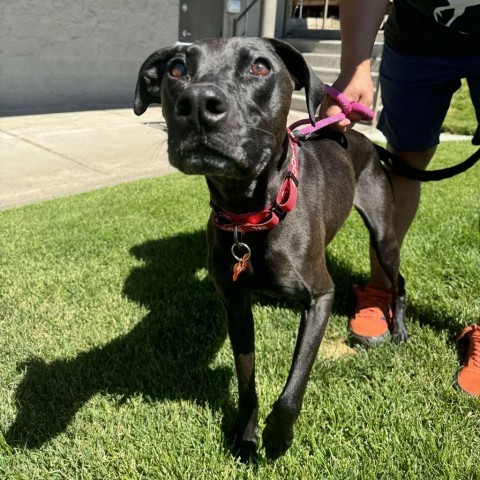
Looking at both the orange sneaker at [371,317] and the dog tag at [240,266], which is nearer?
the dog tag at [240,266]

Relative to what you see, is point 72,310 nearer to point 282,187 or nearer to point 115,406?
point 115,406

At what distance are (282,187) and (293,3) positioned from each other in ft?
49.6

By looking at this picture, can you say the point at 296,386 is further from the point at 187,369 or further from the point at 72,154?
the point at 72,154

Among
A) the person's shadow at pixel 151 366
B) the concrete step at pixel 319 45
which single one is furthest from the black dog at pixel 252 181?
the concrete step at pixel 319 45

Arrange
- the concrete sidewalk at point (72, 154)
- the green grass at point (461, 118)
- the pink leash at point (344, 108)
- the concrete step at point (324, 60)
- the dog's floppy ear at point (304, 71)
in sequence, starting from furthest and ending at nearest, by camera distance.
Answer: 1. the concrete step at point (324, 60)
2. the green grass at point (461, 118)
3. the concrete sidewalk at point (72, 154)
4. the pink leash at point (344, 108)
5. the dog's floppy ear at point (304, 71)

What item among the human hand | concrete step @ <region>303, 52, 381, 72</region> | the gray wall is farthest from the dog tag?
concrete step @ <region>303, 52, 381, 72</region>

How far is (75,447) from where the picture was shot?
87.2 inches

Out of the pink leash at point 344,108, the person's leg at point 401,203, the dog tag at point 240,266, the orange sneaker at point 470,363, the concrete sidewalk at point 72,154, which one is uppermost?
the pink leash at point 344,108

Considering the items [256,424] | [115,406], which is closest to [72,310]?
[115,406]

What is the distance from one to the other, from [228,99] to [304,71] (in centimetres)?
70

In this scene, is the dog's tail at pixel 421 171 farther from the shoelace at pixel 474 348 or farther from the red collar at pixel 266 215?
the red collar at pixel 266 215

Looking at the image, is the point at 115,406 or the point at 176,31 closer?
the point at 115,406

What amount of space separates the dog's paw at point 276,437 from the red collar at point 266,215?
75 centimetres

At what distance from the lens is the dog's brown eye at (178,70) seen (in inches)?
79.6
